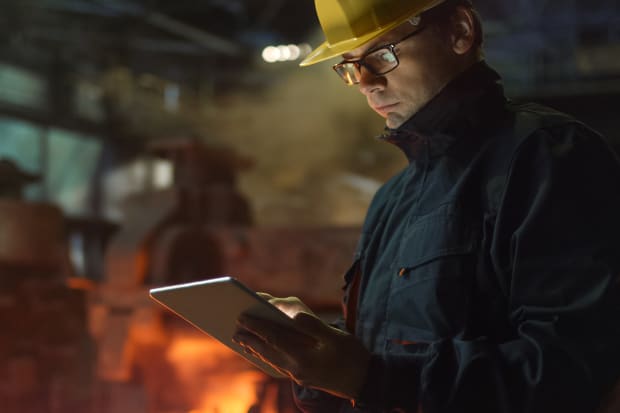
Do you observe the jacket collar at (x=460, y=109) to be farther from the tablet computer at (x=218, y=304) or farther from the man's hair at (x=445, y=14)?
the tablet computer at (x=218, y=304)

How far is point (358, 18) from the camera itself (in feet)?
5.08

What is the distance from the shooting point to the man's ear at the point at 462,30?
150 centimetres

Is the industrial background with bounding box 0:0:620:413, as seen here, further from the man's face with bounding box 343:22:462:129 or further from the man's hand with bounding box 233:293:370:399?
the man's face with bounding box 343:22:462:129

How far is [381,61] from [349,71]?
14 cm

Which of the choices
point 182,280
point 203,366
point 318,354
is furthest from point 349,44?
point 182,280

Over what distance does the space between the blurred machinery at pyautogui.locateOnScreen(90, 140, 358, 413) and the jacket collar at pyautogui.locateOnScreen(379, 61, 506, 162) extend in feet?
14.0

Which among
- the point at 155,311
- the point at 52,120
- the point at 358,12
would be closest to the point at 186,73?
the point at 52,120

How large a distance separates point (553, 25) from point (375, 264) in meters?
9.60

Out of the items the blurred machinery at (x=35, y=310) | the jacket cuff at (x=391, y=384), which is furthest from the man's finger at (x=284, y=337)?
the blurred machinery at (x=35, y=310)

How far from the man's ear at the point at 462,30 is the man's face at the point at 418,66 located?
0.02 metres

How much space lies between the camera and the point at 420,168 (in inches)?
63.4

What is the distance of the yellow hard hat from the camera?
1483 millimetres

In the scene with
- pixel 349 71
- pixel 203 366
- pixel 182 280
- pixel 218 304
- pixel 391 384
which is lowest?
pixel 203 366

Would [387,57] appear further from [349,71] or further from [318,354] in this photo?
[318,354]
